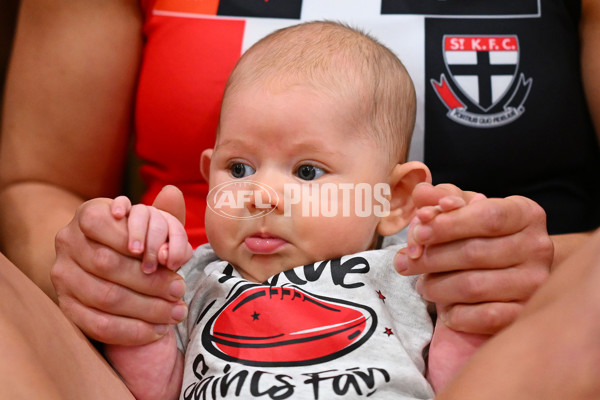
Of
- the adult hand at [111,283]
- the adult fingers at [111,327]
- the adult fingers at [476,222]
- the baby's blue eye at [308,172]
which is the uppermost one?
the adult fingers at [476,222]

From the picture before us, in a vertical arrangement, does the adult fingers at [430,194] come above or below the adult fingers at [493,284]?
above

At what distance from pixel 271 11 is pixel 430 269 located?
724 millimetres

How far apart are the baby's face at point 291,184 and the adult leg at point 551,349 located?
0.36 metres

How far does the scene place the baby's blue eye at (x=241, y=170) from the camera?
104 centimetres

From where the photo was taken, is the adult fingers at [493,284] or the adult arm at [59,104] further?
the adult arm at [59,104]

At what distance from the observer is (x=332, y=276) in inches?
39.1

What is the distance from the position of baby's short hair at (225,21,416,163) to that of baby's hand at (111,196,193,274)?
0.30 metres

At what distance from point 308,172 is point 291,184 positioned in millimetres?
40

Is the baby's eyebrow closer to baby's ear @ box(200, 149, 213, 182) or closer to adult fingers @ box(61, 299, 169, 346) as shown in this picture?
baby's ear @ box(200, 149, 213, 182)

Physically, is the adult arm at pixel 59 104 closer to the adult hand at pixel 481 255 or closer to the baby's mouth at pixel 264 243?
the baby's mouth at pixel 264 243

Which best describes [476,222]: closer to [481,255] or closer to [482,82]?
[481,255]

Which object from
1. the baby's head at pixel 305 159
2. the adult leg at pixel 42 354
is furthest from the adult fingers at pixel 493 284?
the adult leg at pixel 42 354

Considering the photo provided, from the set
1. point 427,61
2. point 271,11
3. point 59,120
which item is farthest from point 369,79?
point 59,120

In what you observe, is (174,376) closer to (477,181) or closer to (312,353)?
(312,353)
